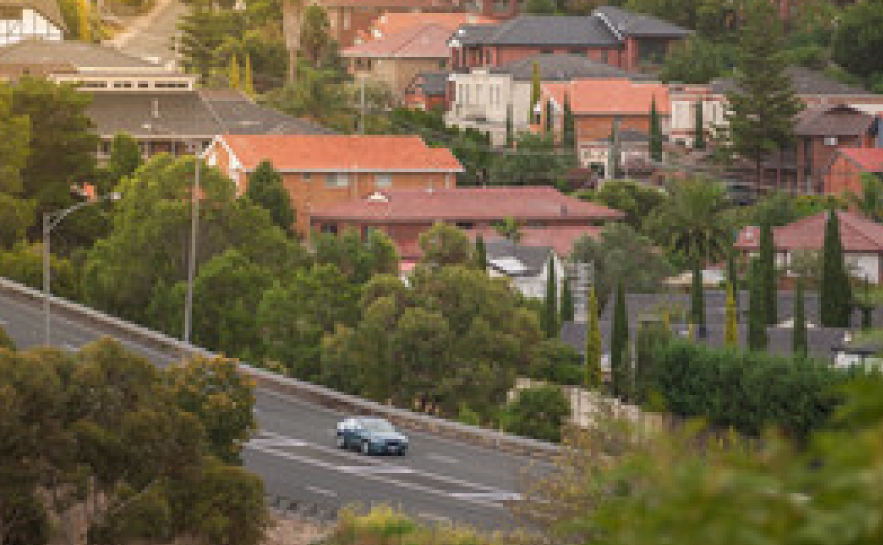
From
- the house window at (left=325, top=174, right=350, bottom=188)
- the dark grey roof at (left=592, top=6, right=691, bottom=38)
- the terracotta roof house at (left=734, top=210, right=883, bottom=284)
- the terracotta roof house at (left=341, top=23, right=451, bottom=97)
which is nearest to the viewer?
the terracotta roof house at (left=734, top=210, right=883, bottom=284)

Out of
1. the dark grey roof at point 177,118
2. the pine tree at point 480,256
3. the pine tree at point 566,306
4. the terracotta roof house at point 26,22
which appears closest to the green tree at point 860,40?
the dark grey roof at point 177,118

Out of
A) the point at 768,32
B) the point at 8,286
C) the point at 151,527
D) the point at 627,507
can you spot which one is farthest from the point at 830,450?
the point at 768,32

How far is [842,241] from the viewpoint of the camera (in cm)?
9769

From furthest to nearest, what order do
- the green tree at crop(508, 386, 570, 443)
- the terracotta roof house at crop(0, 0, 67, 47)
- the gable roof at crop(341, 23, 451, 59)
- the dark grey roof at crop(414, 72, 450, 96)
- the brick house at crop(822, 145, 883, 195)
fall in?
the gable roof at crop(341, 23, 451, 59) → the dark grey roof at crop(414, 72, 450, 96) → the terracotta roof house at crop(0, 0, 67, 47) → the brick house at crop(822, 145, 883, 195) → the green tree at crop(508, 386, 570, 443)

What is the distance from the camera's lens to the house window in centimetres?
11312

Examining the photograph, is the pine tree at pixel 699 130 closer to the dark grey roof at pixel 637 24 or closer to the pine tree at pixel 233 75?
the dark grey roof at pixel 637 24

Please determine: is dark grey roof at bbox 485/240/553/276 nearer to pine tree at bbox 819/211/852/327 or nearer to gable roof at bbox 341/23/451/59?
pine tree at bbox 819/211/852/327

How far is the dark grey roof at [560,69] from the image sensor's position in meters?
144

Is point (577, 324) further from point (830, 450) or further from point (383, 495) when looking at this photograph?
point (830, 450)

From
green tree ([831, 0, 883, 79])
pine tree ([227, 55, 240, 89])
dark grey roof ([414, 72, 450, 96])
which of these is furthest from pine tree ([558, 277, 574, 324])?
pine tree ([227, 55, 240, 89])

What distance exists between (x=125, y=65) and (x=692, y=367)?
3135 inches

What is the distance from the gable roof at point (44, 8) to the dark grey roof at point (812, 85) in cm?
5513

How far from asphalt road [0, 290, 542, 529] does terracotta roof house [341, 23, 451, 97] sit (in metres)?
114

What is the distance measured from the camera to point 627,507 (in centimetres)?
838
